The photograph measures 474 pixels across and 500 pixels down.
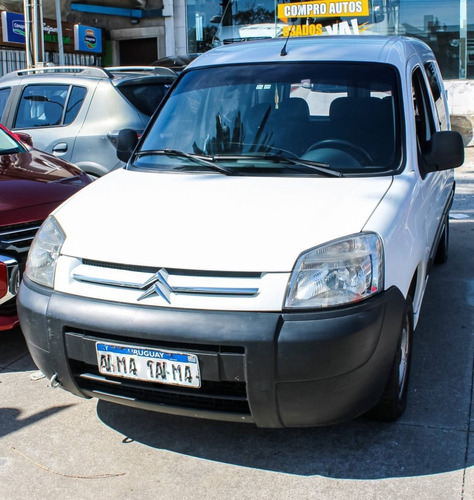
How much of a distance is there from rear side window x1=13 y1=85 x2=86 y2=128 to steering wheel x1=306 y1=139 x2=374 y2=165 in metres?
3.86

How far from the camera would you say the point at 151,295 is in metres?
2.89

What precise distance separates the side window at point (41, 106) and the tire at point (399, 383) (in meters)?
4.77

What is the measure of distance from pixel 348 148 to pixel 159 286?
4.78 feet

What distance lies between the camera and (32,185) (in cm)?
465

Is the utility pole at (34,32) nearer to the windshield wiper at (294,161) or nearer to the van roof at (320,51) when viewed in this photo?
the van roof at (320,51)

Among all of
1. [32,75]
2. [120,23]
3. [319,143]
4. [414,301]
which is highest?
[120,23]

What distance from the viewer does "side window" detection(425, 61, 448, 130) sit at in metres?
5.04

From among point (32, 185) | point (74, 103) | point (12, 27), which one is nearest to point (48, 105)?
point (74, 103)

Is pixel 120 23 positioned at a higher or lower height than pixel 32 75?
higher

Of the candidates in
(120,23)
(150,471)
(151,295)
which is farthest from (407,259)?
(120,23)

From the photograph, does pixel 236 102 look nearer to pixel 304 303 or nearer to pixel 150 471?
pixel 304 303

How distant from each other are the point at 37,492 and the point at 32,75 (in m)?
5.52

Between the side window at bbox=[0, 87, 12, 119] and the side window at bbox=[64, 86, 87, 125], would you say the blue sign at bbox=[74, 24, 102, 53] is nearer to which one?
the side window at bbox=[0, 87, 12, 119]

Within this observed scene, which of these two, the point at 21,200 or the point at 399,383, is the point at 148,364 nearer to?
the point at 399,383
